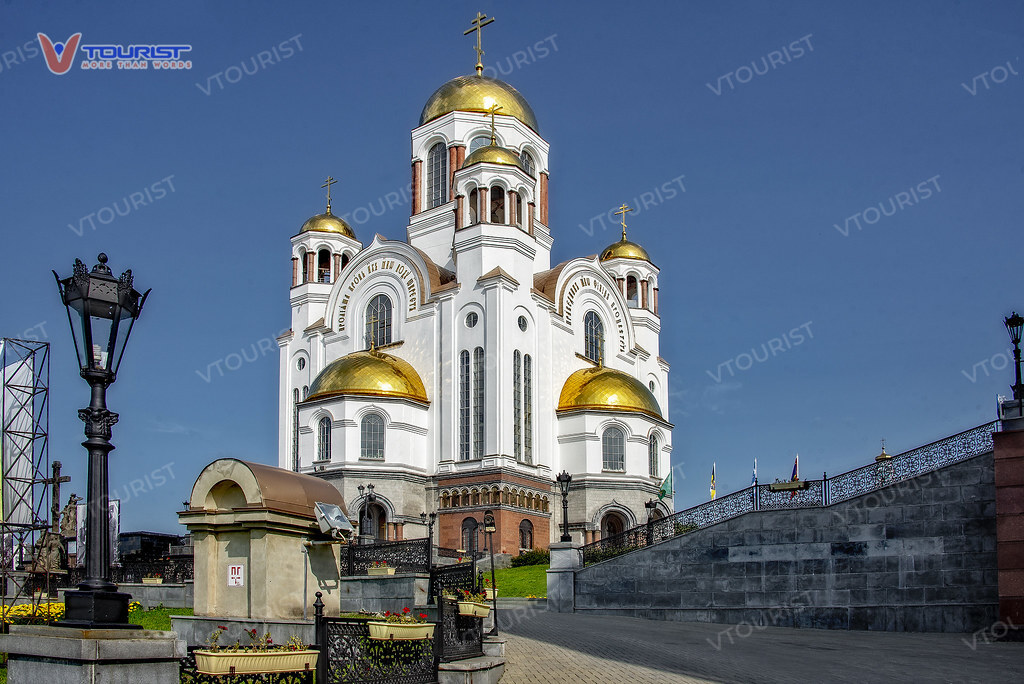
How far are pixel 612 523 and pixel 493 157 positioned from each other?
14.8 meters

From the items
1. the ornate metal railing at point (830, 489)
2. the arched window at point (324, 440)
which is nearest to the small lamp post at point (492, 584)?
the ornate metal railing at point (830, 489)

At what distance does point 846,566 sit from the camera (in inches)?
835

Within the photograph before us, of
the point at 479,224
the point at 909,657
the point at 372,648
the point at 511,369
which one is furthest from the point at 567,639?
the point at 479,224

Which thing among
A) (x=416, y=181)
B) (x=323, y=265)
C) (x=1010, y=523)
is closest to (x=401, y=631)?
(x=1010, y=523)

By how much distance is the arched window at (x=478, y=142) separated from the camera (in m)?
46.1

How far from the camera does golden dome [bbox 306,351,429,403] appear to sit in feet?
127

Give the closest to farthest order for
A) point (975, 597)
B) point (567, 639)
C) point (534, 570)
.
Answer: point (567, 639), point (975, 597), point (534, 570)

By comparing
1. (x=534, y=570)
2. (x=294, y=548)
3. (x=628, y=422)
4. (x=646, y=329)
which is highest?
(x=646, y=329)

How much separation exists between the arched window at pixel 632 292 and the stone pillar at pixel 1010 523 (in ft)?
100

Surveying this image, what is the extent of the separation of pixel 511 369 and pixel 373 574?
1824 centimetres

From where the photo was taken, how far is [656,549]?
2328cm

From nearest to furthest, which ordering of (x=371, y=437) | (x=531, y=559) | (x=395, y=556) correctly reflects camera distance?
1. (x=395, y=556)
2. (x=531, y=559)
3. (x=371, y=437)

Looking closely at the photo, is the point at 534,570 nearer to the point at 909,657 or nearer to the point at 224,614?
the point at 909,657

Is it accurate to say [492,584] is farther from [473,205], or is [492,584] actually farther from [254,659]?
[473,205]
